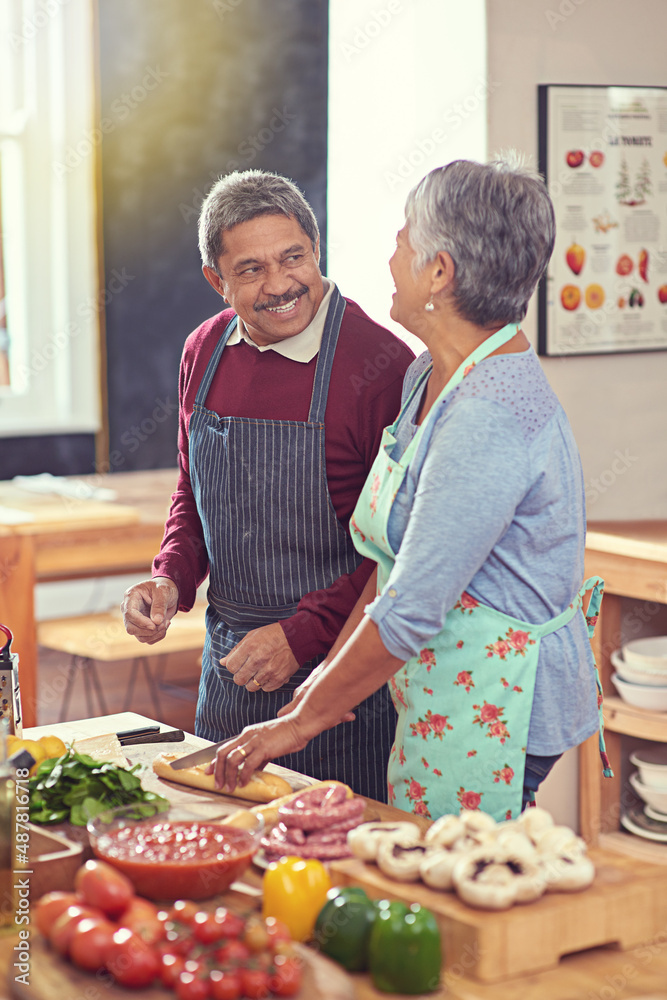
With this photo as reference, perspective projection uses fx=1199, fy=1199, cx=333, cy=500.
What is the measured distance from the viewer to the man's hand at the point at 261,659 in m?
1.98

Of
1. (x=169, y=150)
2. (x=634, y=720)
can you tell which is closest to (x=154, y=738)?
(x=634, y=720)

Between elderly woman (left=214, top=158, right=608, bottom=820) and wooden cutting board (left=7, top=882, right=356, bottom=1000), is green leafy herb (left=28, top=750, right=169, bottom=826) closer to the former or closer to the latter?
elderly woman (left=214, top=158, right=608, bottom=820)

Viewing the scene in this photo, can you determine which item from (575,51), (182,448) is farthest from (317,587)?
(575,51)

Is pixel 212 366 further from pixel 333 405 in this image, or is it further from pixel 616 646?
pixel 616 646

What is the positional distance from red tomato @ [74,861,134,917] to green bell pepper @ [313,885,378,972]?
198mm

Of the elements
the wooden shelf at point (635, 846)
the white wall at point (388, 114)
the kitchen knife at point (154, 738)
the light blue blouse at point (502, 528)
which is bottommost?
the wooden shelf at point (635, 846)

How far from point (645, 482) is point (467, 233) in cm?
184

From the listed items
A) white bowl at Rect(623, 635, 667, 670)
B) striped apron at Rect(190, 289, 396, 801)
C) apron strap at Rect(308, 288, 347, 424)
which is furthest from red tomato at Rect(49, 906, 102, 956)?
white bowl at Rect(623, 635, 667, 670)

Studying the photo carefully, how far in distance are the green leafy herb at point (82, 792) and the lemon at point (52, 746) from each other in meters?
0.11

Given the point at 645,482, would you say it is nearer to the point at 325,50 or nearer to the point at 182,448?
the point at 182,448

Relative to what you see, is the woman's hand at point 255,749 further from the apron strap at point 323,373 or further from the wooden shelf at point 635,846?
the wooden shelf at point 635,846

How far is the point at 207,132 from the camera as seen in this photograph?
6.06m

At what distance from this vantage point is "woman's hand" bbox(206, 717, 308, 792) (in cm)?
157

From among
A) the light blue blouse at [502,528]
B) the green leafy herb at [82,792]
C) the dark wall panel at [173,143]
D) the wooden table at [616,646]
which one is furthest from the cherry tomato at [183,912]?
the dark wall panel at [173,143]
